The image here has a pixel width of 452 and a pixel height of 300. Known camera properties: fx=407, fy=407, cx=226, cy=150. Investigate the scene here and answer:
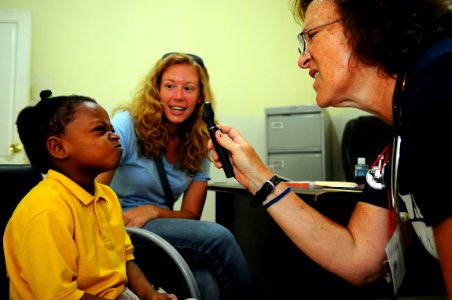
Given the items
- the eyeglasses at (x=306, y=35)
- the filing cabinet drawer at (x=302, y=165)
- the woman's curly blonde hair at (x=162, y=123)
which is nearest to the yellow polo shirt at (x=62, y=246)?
the woman's curly blonde hair at (x=162, y=123)

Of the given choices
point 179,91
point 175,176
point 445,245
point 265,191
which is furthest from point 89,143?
point 445,245

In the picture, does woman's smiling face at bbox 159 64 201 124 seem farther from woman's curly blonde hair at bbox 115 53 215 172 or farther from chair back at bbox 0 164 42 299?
chair back at bbox 0 164 42 299

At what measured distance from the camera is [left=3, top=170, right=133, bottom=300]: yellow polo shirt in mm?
922

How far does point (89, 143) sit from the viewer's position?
45.5 inches

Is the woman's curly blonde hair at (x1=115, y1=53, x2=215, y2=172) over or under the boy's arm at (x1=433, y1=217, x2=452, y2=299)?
over

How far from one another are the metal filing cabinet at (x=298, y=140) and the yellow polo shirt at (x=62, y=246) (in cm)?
229

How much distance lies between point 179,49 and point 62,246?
3.06 meters

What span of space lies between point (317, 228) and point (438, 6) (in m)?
0.57

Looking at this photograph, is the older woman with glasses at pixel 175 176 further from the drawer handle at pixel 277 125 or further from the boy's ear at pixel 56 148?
the drawer handle at pixel 277 125

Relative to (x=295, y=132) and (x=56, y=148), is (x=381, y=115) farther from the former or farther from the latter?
(x=295, y=132)

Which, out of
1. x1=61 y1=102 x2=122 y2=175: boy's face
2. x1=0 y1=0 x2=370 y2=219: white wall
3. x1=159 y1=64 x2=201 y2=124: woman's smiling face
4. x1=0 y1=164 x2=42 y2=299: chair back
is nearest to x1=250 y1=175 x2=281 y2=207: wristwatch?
x1=61 y1=102 x2=122 y2=175: boy's face

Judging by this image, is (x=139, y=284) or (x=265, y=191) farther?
(x=139, y=284)

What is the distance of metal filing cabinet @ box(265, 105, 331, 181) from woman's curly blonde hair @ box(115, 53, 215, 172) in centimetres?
145

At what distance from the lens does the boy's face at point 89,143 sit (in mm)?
1144
